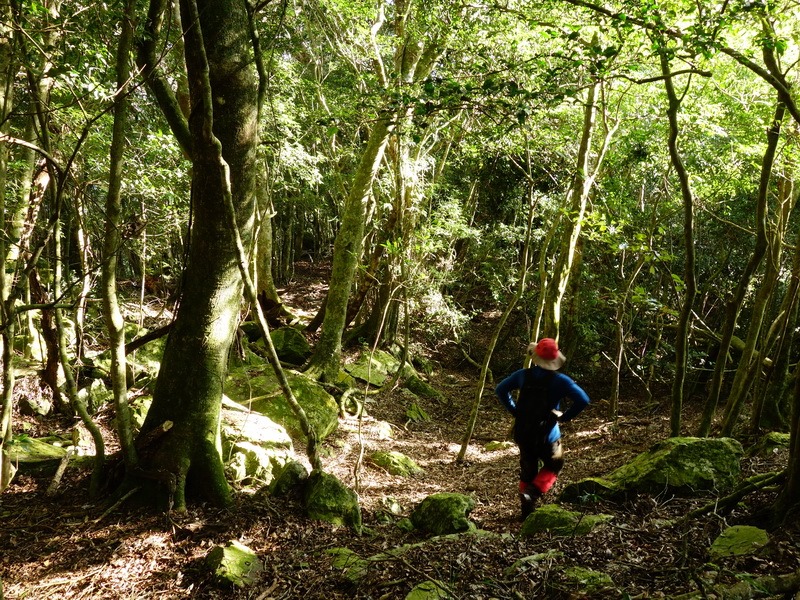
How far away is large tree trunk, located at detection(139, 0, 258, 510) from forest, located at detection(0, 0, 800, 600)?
25mm

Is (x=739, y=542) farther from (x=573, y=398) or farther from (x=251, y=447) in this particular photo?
(x=251, y=447)

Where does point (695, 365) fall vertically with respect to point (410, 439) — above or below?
above

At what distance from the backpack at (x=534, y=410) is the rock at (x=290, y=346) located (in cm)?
808

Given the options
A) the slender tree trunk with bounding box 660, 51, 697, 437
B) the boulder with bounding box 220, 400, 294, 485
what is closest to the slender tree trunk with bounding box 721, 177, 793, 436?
the slender tree trunk with bounding box 660, 51, 697, 437

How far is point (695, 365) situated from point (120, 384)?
14.4 m

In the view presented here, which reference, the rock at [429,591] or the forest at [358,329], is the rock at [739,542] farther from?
the rock at [429,591]

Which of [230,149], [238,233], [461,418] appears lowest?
[461,418]

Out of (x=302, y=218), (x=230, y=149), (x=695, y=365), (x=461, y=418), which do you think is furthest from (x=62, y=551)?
(x=302, y=218)

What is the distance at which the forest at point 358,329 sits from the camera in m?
3.95

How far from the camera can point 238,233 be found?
460cm

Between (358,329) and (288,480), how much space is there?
10046 mm

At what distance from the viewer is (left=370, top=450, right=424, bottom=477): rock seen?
26.9 feet

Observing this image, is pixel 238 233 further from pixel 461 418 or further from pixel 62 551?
pixel 461 418

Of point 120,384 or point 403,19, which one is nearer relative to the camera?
point 120,384
